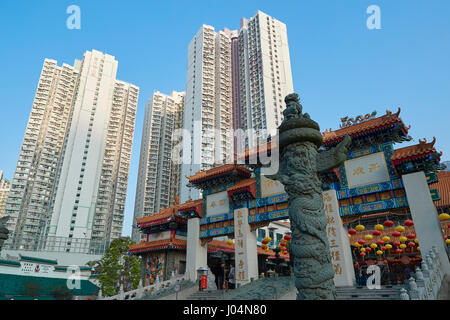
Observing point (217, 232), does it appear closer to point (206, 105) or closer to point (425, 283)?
point (425, 283)

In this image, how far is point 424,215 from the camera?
1350 centimetres

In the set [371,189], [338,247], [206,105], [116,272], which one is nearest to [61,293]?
[116,272]

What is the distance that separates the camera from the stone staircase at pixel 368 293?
10648 millimetres

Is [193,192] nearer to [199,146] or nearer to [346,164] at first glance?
[199,146]

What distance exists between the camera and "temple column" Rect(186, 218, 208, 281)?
20202 mm

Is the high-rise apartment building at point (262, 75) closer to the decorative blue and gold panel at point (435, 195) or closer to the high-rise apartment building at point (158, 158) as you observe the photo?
the high-rise apartment building at point (158, 158)

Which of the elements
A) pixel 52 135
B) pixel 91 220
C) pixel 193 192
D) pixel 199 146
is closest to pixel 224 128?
pixel 199 146

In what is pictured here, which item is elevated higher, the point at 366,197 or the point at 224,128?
the point at 224,128

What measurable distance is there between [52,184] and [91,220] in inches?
581

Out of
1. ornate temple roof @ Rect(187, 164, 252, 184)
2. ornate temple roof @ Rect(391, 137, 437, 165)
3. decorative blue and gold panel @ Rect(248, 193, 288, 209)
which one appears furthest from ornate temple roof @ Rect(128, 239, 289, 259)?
ornate temple roof @ Rect(391, 137, 437, 165)

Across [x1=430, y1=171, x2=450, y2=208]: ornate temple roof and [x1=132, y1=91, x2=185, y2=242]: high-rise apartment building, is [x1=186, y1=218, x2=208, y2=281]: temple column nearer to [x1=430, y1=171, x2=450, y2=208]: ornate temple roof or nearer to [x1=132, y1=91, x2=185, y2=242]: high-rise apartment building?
[x1=430, y1=171, x2=450, y2=208]: ornate temple roof

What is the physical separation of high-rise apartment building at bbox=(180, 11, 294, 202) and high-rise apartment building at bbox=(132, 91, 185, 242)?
11668 mm

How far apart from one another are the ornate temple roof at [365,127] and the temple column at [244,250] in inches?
283
